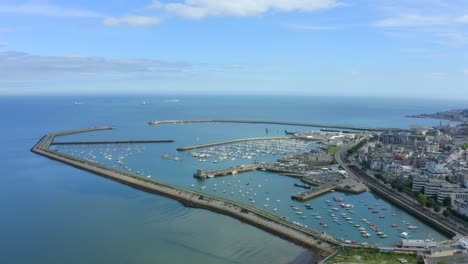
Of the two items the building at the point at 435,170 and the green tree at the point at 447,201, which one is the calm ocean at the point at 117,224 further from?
the building at the point at 435,170

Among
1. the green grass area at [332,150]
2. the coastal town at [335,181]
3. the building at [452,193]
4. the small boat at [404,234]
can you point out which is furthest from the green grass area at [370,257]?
the green grass area at [332,150]

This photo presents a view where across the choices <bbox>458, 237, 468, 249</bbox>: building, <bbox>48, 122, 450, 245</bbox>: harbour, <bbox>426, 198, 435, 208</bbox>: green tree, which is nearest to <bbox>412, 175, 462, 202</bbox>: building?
<bbox>426, 198, 435, 208</bbox>: green tree

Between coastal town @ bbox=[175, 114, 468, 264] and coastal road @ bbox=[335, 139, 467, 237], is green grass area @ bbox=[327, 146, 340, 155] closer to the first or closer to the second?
coastal town @ bbox=[175, 114, 468, 264]

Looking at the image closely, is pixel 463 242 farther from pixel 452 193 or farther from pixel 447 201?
pixel 452 193

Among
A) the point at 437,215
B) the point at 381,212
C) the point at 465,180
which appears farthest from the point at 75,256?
the point at 465,180

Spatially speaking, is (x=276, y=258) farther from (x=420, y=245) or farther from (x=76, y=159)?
(x=76, y=159)
